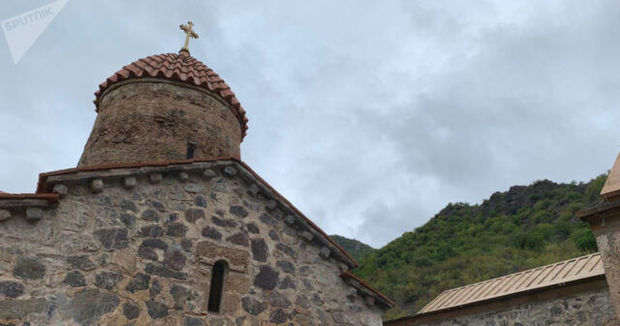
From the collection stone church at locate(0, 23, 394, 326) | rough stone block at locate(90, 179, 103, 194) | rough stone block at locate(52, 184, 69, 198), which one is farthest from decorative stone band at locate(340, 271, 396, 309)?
rough stone block at locate(52, 184, 69, 198)

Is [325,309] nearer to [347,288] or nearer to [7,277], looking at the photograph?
[347,288]

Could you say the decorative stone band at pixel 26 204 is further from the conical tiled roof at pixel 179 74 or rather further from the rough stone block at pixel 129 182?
the conical tiled roof at pixel 179 74

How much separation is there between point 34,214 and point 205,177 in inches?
85.7

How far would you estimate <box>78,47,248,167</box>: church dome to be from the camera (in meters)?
8.73

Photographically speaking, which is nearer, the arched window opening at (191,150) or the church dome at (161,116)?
the church dome at (161,116)

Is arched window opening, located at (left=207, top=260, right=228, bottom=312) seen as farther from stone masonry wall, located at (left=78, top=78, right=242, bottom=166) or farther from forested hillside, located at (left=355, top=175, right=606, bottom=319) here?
forested hillside, located at (left=355, top=175, right=606, bottom=319)

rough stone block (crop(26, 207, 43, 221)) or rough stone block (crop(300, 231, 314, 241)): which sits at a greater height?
rough stone block (crop(300, 231, 314, 241))

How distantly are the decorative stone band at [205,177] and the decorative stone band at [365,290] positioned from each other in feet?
0.72

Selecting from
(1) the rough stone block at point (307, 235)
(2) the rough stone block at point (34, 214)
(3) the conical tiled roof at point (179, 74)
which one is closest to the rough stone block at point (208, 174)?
(1) the rough stone block at point (307, 235)

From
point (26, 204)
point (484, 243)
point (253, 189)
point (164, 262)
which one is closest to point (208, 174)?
point (253, 189)

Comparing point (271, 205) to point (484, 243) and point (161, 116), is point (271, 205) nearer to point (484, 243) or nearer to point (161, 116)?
point (161, 116)

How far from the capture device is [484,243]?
30.9 m

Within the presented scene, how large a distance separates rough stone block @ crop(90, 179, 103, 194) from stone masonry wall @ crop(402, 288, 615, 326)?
7983 millimetres

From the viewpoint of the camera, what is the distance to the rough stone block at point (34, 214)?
510 centimetres
